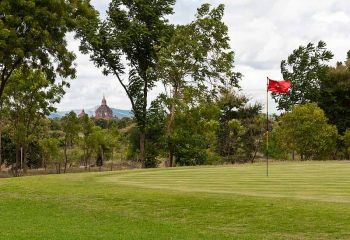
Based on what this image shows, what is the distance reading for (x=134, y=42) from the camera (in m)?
48.8

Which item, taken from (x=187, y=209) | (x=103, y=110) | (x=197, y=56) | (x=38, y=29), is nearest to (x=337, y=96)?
(x=197, y=56)

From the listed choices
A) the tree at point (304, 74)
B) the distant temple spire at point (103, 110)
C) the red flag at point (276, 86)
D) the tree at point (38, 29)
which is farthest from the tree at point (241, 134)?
the distant temple spire at point (103, 110)

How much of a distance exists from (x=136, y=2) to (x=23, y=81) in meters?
12.6

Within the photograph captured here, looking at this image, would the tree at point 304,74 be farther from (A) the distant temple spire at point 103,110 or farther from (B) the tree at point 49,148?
(A) the distant temple spire at point 103,110

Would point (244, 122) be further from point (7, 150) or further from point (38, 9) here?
point (38, 9)

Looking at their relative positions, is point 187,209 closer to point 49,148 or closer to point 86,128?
point 49,148

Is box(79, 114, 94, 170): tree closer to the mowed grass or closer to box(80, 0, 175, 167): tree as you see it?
box(80, 0, 175, 167): tree

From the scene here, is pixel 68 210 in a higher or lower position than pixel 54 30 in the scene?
lower

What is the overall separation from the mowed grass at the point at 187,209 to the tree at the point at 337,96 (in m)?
38.7

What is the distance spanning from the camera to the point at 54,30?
2928 cm

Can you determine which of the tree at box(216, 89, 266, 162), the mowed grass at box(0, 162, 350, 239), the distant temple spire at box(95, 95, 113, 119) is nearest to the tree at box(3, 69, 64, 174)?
the tree at box(216, 89, 266, 162)

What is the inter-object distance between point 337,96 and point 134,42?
83.0 ft

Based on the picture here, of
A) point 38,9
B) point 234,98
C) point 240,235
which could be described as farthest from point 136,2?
point 240,235

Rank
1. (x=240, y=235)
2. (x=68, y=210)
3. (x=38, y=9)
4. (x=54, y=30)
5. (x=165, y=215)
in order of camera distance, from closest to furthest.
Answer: (x=240, y=235) → (x=165, y=215) → (x=68, y=210) → (x=38, y=9) → (x=54, y=30)
